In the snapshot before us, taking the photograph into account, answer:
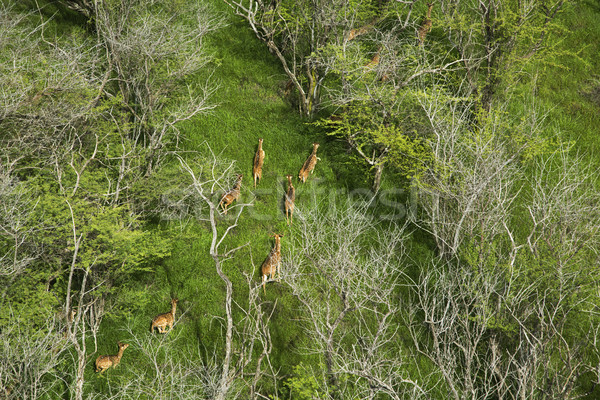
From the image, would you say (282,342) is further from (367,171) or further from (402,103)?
(402,103)

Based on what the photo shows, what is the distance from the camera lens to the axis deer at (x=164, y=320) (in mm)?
17969

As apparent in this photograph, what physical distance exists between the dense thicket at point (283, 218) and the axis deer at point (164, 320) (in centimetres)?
62

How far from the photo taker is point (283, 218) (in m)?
21.2

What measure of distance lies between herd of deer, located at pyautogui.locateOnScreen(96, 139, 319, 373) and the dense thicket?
0.44m

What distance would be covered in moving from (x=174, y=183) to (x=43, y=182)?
4315 millimetres

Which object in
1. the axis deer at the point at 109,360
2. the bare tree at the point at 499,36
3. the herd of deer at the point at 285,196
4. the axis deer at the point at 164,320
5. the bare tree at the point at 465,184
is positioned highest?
the bare tree at the point at 499,36

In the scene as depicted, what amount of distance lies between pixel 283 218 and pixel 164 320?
598cm

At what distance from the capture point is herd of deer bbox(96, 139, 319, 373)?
17.3 meters

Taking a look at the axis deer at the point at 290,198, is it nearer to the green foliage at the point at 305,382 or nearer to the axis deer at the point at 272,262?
the axis deer at the point at 272,262

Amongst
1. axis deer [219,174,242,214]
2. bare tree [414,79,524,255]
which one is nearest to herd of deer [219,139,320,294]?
axis deer [219,174,242,214]

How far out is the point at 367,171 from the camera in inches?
880

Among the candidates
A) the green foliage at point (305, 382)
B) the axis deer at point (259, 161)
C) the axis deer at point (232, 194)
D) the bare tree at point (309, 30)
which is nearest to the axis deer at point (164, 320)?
the axis deer at point (232, 194)

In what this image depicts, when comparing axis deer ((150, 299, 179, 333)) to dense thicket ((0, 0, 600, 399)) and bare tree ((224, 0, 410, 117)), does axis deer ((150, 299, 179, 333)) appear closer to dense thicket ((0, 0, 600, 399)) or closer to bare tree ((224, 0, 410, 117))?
dense thicket ((0, 0, 600, 399))

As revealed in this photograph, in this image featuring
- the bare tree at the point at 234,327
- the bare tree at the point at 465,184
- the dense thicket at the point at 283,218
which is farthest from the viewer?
the bare tree at the point at 465,184
